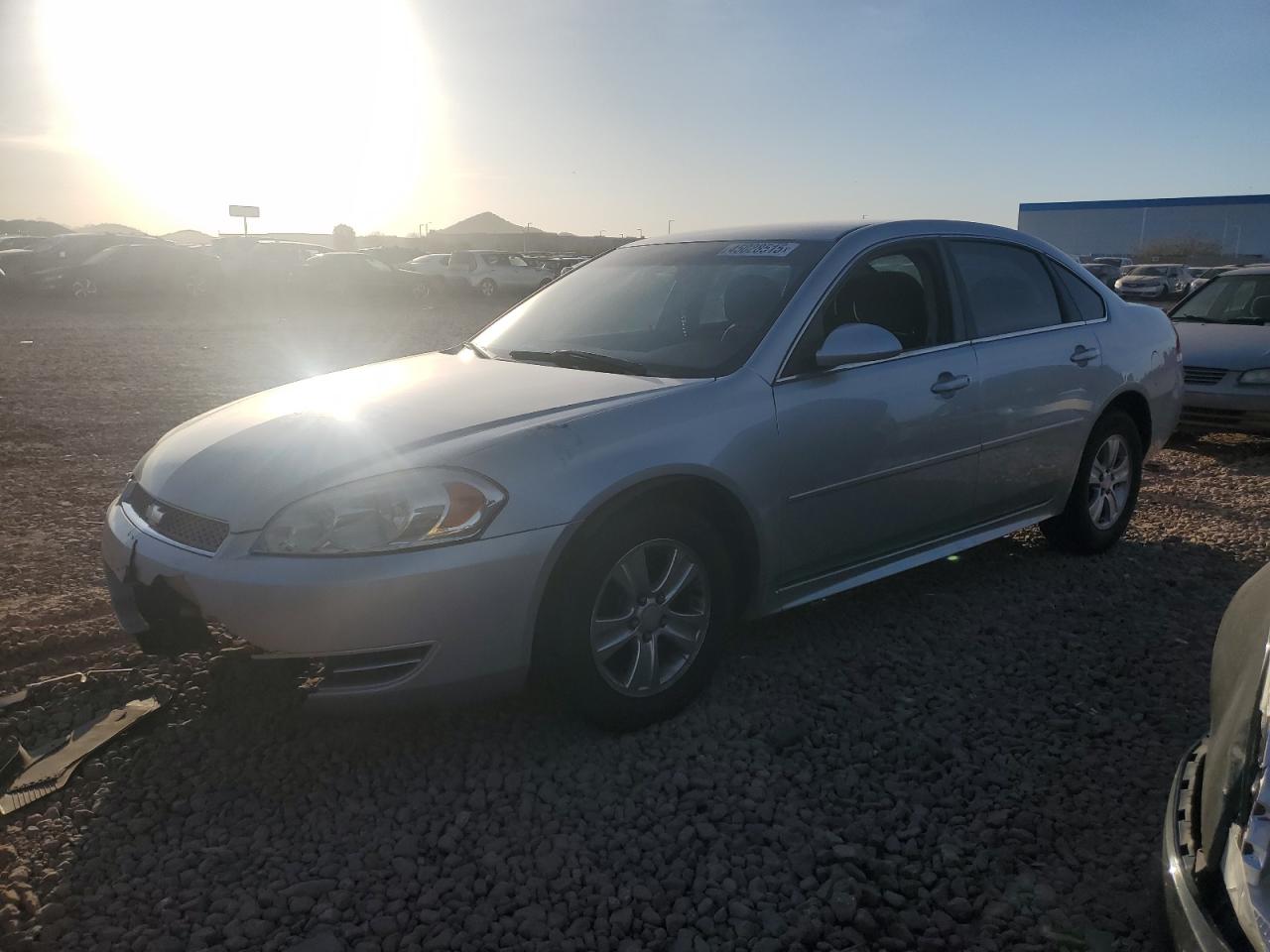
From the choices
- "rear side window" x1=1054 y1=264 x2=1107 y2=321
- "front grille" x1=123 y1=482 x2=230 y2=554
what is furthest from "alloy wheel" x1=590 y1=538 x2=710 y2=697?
"rear side window" x1=1054 y1=264 x2=1107 y2=321

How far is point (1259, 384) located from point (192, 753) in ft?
26.2

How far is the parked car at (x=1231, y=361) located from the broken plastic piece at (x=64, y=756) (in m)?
7.86

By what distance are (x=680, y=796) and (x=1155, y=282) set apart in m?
36.4

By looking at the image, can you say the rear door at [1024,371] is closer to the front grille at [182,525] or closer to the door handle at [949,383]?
the door handle at [949,383]

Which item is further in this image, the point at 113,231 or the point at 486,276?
the point at 113,231

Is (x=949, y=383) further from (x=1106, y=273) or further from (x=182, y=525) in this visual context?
(x=1106, y=273)

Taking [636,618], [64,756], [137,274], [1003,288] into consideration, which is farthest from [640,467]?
[137,274]

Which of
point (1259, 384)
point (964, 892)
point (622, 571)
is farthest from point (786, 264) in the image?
point (1259, 384)

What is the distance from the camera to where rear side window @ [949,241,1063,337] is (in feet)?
14.6

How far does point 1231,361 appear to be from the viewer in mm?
8102

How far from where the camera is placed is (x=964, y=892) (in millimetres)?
2545

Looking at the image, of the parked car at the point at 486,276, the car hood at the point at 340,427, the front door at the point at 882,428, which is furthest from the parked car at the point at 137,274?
the front door at the point at 882,428

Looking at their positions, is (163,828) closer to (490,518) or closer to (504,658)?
(504,658)

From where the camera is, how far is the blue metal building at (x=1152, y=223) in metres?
67.4
